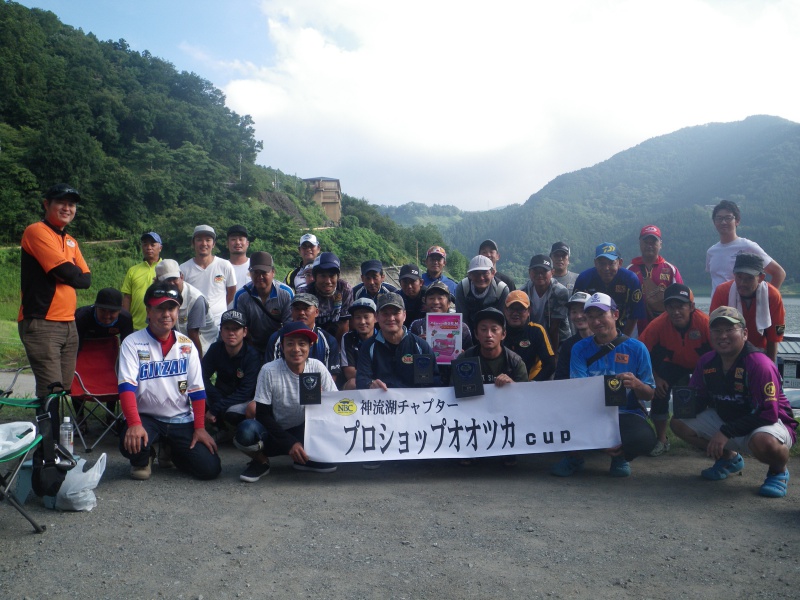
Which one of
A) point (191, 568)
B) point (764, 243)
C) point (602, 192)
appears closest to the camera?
point (191, 568)

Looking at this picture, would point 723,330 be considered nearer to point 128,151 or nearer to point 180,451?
point 180,451

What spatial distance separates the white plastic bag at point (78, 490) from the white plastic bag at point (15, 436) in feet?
1.66

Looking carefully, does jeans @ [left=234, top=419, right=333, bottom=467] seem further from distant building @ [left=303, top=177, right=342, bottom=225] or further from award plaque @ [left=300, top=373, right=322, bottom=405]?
distant building @ [left=303, top=177, right=342, bottom=225]

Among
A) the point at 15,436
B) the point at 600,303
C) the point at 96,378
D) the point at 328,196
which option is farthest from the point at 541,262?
the point at 328,196

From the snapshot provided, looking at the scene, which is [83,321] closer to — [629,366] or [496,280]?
[496,280]

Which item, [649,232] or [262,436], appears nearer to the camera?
[262,436]

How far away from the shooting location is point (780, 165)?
77.2m

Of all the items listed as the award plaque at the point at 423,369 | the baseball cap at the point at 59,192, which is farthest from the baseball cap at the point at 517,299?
the baseball cap at the point at 59,192

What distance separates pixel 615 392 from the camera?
17.9 feet

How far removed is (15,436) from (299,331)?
2190mm

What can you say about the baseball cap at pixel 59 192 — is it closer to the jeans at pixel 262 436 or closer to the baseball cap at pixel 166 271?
the baseball cap at pixel 166 271

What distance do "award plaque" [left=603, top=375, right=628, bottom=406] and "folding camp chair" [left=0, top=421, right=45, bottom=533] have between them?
A: 4539 mm

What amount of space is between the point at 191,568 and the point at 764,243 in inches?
2261

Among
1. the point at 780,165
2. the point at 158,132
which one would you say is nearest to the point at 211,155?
the point at 158,132
